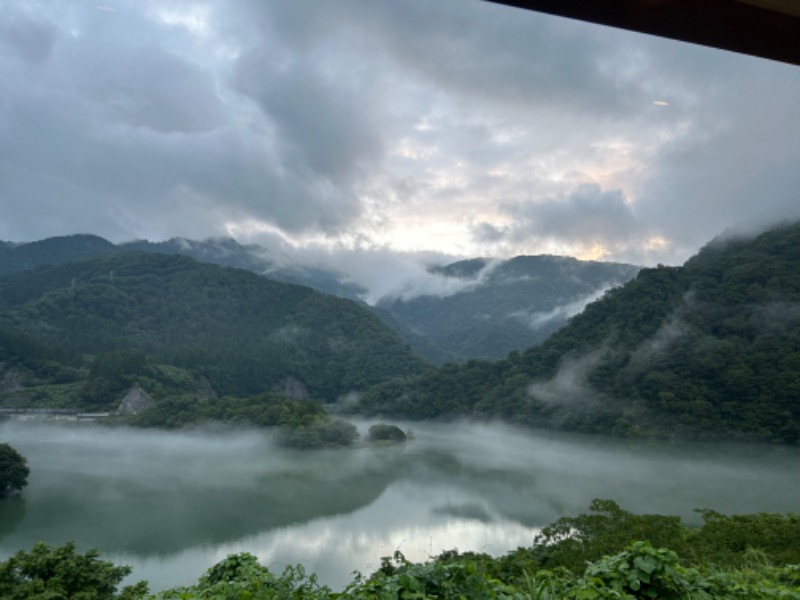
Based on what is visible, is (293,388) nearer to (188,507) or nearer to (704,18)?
(188,507)

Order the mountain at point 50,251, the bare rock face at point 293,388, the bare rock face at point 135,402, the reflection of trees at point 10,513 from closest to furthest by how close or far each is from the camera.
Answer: the reflection of trees at point 10,513, the bare rock face at point 135,402, the bare rock face at point 293,388, the mountain at point 50,251

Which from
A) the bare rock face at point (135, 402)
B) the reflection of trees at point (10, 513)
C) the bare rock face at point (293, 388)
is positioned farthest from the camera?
the bare rock face at point (293, 388)

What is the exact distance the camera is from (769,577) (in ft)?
9.23

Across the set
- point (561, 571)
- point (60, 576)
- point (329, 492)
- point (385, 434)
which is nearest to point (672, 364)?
point (385, 434)

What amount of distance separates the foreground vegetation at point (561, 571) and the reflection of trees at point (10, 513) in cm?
1294

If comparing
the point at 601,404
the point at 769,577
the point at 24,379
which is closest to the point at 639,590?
the point at 769,577

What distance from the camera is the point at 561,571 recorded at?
3625 mm

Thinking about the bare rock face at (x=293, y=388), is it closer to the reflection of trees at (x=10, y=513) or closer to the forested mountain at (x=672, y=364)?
the forested mountain at (x=672, y=364)

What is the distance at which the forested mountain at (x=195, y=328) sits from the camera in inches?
1938

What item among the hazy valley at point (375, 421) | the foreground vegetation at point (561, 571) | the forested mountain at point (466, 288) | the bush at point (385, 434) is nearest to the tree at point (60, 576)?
the foreground vegetation at point (561, 571)

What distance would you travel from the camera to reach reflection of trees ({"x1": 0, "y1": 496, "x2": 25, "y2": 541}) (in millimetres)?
17062

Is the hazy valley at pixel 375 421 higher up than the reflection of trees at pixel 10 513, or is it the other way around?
the hazy valley at pixel 375 421

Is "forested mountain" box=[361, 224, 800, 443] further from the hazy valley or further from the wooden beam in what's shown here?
the wooden beam

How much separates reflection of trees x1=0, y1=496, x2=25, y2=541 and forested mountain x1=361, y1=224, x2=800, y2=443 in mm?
30753
